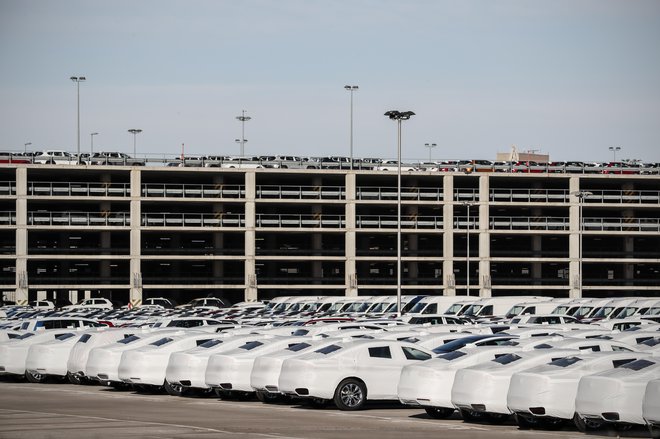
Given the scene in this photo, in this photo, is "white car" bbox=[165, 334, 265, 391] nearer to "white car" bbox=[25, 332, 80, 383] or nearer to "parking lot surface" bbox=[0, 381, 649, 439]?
"parking lot surface" bbox=[0, 381, 649, 439]

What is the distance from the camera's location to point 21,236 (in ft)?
299

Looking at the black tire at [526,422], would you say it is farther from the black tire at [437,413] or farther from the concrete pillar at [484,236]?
the concrete pillar at [484,236]

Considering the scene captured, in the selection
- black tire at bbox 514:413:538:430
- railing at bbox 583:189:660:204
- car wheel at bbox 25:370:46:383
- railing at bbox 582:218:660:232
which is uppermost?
railing at bbox 583:189:660:204

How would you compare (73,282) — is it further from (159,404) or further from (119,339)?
(159,404)

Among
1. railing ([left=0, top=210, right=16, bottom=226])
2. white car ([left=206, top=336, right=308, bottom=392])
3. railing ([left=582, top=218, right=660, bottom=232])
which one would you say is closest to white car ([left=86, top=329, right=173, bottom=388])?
white car ([left=206, top=336, right=308, bottom=392])

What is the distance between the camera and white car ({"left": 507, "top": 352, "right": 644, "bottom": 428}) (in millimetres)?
21359

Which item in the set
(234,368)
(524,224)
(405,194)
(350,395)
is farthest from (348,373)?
(524,224)

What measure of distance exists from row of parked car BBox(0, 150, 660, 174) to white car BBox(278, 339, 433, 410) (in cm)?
7117

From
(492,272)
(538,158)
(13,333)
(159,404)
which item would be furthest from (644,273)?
(159,404)

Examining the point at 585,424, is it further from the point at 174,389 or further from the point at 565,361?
the point at 174,389

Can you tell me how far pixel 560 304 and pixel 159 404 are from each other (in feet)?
110

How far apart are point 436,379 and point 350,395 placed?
2.92 metres

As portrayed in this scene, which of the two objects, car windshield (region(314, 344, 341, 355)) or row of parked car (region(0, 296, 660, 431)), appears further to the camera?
car windshield (region(314, 344, 341, 355))

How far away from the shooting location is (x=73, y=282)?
93188 millimetres
